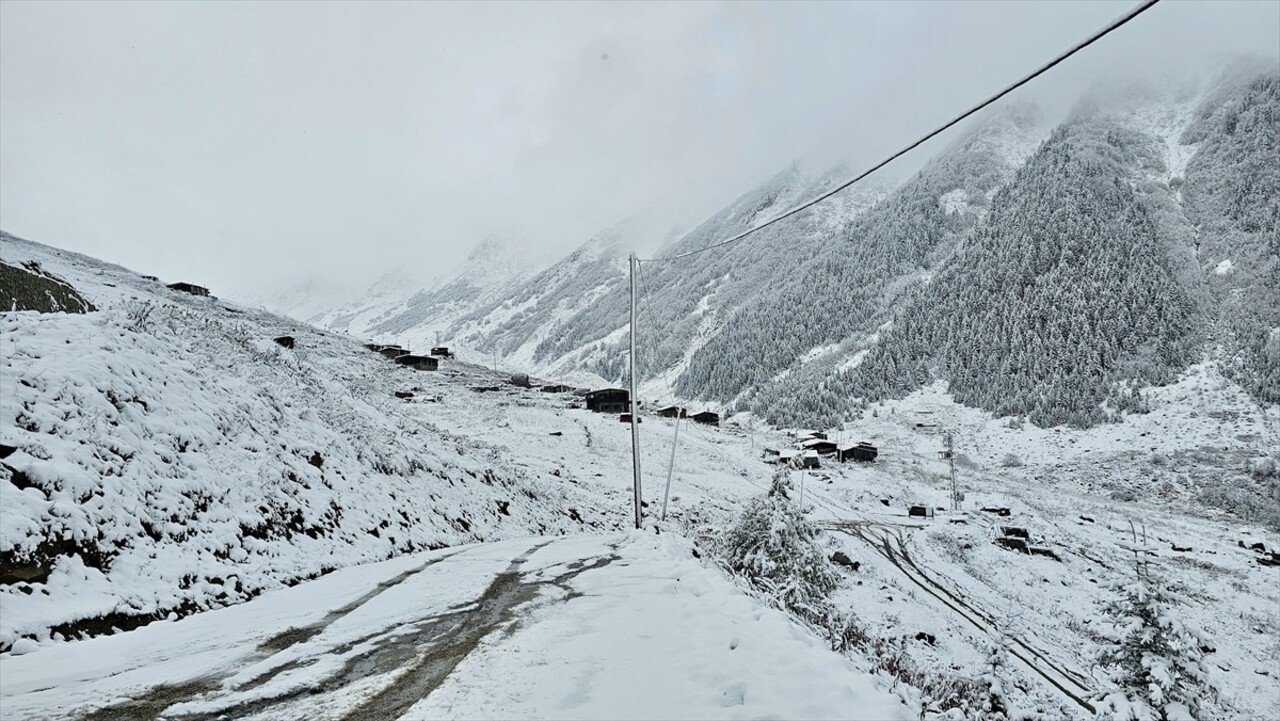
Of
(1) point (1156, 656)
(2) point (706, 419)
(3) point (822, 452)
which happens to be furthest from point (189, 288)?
(1) point (1156, 656)

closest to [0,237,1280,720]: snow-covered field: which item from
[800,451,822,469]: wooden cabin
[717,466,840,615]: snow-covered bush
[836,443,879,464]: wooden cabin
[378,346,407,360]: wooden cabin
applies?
[717,466,840,615]: snow-covered bush

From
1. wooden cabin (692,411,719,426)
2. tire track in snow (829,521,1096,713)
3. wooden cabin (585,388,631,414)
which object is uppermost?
wooden cabin (585,388,631,414)

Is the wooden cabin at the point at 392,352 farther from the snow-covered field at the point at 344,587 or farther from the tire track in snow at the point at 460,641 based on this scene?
the tire track in snow at the point at 460,641

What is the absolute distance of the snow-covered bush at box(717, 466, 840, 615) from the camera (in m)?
15.2

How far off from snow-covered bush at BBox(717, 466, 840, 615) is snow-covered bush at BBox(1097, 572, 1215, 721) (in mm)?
6363

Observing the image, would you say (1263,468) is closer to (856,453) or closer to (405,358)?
(856,453)

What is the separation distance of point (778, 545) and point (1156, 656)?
27.3 ft

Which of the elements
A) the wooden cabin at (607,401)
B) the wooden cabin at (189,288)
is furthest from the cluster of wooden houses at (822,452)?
the wooden cabin at (189,288)

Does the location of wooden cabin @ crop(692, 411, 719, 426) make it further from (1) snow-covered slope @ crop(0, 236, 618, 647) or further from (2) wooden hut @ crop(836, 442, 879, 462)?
(1) snow-covered slope @ crop(0, 236, 618, 647)

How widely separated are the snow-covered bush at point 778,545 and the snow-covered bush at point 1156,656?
6.36 metres

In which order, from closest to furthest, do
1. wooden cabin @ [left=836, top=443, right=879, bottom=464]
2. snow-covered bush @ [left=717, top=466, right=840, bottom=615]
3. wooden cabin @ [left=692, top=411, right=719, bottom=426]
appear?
snow-covered bush @ [left=717, top=466, right=840, bottom=615] → wooden cabin @ [left=836, top=443, right=879, bottom=464] → wooden cabin @ [left=692, top=411, right=719, bottom=426]

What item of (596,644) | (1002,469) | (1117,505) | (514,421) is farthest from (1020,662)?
(1002,469)

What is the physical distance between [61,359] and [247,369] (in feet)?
22.3

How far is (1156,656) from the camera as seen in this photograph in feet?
44.1
